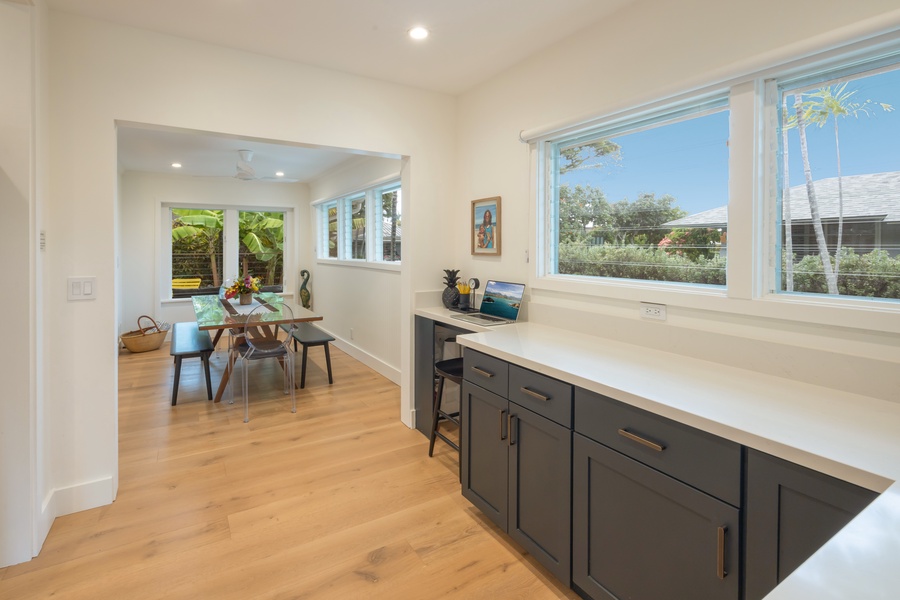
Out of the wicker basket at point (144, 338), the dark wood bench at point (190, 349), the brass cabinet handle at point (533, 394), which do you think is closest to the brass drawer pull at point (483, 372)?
the brass cabinet handle at point (533, 394)

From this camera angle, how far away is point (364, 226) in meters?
5.38

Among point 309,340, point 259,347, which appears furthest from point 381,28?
point 309,340

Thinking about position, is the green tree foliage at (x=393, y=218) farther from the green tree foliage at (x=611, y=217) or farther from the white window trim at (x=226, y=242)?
the white window trim at (x=226, y=242)

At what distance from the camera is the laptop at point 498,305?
2.81m

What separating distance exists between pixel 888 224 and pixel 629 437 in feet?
3.55

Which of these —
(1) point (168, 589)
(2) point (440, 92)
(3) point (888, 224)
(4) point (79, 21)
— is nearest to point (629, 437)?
(3) point (888, 224)

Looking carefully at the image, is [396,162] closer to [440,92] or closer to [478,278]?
[440,92]

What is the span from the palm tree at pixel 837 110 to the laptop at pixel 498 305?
1522 millimetres

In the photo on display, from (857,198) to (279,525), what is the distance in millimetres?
2727

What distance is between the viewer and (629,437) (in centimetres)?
147

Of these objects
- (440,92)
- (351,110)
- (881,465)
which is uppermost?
(440,92)

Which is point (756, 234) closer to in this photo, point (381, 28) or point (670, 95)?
point (670, 95)

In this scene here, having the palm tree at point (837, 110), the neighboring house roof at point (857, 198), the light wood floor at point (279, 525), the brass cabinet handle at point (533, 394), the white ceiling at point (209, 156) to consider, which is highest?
the white ceiling at point (209, 156)

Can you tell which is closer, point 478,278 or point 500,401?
point 500,401
